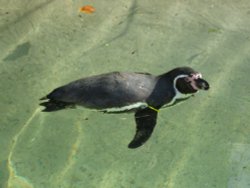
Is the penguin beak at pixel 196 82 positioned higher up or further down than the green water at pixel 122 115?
higher up

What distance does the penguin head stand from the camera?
2621 millimetres

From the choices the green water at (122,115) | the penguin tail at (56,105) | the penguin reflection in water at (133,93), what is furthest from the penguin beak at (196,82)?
the penguin tail at (56,105)

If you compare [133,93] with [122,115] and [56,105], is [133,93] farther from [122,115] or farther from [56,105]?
[56,105]

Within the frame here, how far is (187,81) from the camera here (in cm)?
262

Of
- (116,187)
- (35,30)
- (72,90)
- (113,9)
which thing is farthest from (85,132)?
(113,9)

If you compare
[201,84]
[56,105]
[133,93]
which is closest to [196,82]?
[201,84]

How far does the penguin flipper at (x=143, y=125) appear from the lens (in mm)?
2498

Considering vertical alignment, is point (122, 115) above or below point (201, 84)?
below

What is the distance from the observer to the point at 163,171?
2.42 m

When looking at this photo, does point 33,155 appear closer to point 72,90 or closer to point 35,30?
point 72,90

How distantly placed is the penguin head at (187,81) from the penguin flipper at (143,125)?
21 cm

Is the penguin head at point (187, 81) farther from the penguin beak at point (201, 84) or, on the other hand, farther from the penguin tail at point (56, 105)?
the penguin tail at point (56, 105)

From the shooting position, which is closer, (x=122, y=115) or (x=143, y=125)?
(x=143, y=125)

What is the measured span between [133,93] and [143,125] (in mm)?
188
